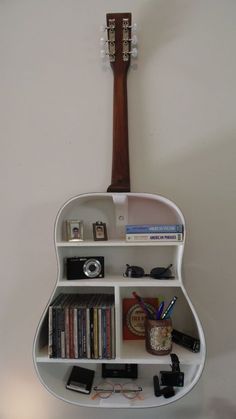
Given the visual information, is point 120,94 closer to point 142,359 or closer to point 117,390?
point 142,359

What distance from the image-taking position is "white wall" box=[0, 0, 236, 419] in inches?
39.6

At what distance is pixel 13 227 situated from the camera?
1057mm

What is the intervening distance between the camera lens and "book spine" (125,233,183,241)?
15cm

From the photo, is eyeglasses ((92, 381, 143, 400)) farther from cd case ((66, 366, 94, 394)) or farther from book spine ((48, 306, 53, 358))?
book spine ((48, 306, 53, 358))

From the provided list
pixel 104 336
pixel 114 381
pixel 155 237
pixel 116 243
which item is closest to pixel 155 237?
pixel 155 237

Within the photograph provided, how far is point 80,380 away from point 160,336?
361mm

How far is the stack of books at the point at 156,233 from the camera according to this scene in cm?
86

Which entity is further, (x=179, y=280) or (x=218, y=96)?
(x=218, y=96)

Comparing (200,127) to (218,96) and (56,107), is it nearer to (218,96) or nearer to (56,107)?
(218,96)

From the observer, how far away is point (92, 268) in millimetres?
911

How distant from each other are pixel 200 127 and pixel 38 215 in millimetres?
746

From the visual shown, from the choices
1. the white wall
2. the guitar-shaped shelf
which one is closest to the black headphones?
the guitar-shaped shelf

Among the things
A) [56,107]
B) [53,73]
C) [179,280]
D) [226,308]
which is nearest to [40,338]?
[179,280]

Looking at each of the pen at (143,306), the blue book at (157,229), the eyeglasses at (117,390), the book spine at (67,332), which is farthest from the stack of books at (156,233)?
the eyeglasses at (117,390)
